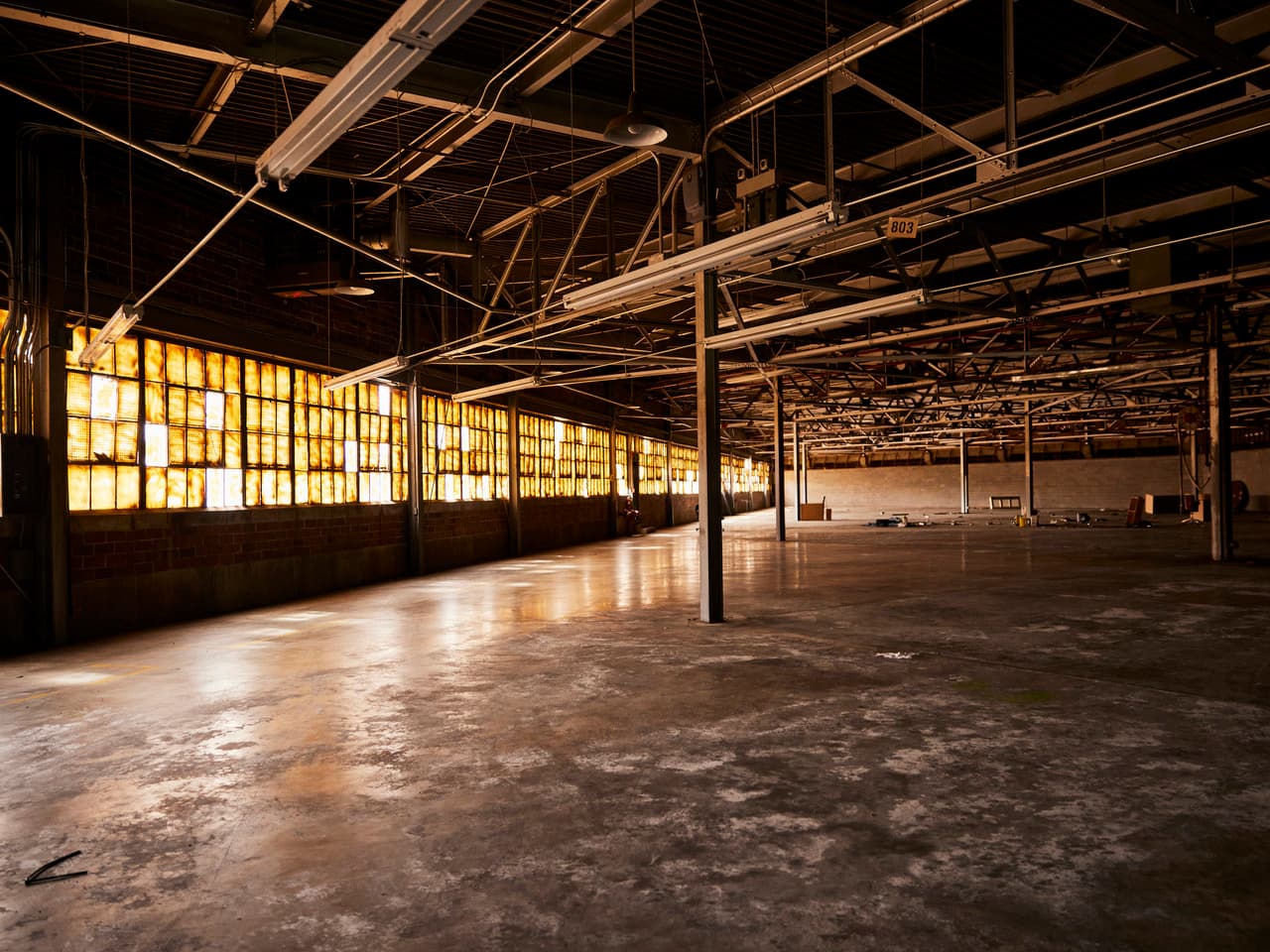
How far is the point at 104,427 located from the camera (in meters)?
8.78

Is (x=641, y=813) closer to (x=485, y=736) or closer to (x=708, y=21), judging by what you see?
(x=485, y=736)

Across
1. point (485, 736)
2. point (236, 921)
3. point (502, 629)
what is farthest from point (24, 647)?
point (236, 921)

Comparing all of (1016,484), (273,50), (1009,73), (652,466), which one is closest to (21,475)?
(273,50)

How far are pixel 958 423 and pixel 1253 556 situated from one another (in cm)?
1778

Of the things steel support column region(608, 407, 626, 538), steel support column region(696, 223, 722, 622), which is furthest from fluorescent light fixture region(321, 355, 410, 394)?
steel support column region(608, 407, 626, 538)

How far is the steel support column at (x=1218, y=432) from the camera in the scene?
13.4m

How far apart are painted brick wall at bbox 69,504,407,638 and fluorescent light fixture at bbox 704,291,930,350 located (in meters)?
7.07

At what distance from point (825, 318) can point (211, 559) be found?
8.57 m

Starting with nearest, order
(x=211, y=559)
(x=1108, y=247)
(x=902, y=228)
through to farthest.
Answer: (x=902, y=228) < (x=1108, y=247) < (x=211, y=559)

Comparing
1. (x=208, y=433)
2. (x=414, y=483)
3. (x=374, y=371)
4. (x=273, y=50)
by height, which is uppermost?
(x=273, y=50)

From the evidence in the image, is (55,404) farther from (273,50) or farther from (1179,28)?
(1179,28)

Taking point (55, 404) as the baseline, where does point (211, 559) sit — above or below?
below

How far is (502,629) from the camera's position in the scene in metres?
8.58

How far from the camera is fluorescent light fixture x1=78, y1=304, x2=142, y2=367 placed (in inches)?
280
